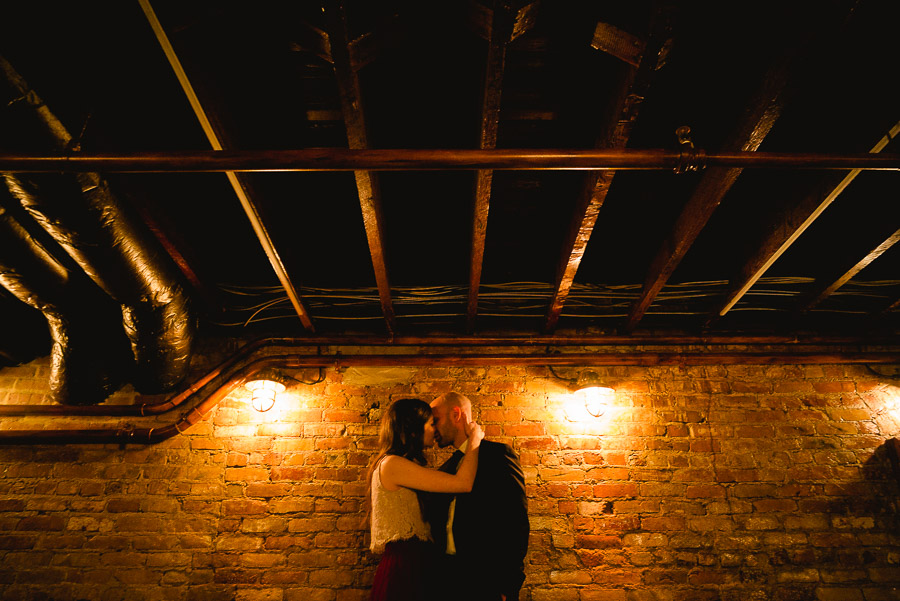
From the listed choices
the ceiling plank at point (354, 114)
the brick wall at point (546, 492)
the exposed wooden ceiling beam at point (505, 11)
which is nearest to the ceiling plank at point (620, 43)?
the exposed wooden ceiling beam at point (505, 11)

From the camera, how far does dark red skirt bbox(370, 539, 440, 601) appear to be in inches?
72.3

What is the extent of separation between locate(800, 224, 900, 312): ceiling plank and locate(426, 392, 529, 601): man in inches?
88.6

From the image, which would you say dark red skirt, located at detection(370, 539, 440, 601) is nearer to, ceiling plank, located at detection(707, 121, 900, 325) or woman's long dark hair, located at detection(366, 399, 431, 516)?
woman's long dark hair, located at detection(366, 399, 431, 516)

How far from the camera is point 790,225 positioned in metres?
2.11

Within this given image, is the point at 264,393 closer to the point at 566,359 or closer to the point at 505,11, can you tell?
the point at 566,359

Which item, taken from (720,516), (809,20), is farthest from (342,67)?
(720,516)

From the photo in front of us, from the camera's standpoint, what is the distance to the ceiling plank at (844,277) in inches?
89.2

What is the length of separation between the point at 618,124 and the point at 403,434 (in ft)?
5.66

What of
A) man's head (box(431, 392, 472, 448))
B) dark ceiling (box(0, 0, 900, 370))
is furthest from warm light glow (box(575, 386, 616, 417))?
man's head (box(431, 392, 472, 448))

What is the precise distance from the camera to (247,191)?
1.88 meters

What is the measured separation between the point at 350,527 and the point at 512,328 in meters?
1.65

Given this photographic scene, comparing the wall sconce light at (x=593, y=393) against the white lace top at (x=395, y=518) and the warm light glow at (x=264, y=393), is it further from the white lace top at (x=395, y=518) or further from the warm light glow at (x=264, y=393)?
the warm light glow at (x=264, y=393)

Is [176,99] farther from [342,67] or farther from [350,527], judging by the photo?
[350,527]

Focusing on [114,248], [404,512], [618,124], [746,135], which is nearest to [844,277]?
[746,135]
